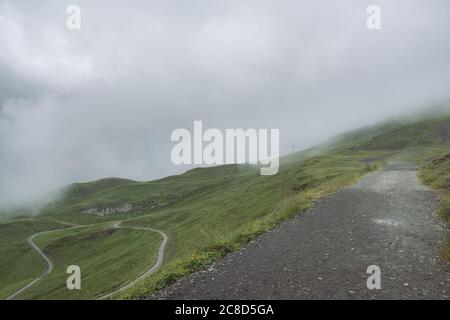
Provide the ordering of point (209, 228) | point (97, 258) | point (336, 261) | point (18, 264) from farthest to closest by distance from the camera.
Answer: point (18, 264), point (97, 258), point (209, 228), point (336, 261)

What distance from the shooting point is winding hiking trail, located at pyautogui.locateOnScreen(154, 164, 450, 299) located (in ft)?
41.8

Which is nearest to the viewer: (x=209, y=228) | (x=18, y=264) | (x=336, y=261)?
(x=336, y=261)

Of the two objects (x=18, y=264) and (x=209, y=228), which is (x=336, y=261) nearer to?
(x=209, y=228)

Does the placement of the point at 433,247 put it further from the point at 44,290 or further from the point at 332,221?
the point at 44,290

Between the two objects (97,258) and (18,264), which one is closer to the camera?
(97,258)

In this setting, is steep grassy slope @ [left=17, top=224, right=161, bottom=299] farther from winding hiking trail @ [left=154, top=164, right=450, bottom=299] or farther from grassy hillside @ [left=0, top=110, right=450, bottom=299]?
winding hiking trail @ [left=154, top=164, right=450, bottom=299]

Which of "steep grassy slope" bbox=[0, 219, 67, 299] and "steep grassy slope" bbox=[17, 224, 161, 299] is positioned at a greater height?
"steep grassy slope" bbox=[17, 224, 161, 299]

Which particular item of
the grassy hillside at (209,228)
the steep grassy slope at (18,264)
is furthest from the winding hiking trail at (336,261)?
the steep grassy slope at (18,264)

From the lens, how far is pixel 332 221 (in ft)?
73.6

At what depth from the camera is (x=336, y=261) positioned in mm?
15461

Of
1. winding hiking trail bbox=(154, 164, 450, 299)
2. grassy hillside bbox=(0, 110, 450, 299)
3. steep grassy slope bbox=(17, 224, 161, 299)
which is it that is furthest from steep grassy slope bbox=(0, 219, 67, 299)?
winding hiking trail bbox=(154, 164, 450, 299)

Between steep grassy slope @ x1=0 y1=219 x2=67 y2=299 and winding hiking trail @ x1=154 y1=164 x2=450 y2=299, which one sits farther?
steep grassy slope @ x1=0 y1=219 x2=67 y2=299

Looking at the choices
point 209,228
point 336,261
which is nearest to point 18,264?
point 209,228
